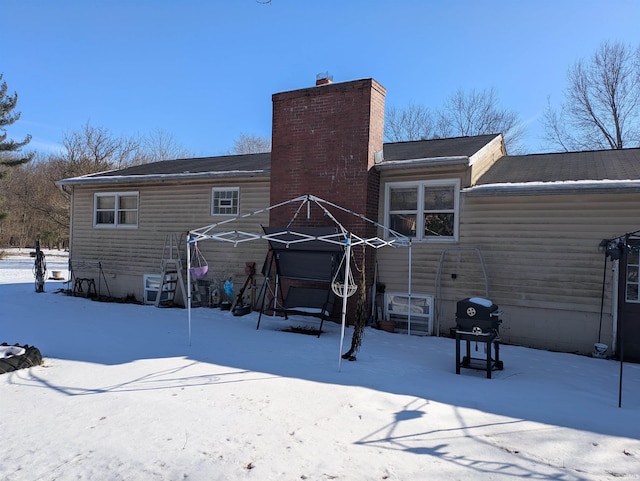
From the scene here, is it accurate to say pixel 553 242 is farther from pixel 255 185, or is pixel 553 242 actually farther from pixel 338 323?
pixel 255 185

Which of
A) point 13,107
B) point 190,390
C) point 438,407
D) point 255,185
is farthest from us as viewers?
point 13,107

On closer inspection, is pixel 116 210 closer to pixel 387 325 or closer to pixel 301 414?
pixel 387 325

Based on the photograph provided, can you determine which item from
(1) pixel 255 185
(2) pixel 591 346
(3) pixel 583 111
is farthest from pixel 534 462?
(3) pixel 583 111

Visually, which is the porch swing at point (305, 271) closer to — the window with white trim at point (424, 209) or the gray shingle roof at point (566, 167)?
the window with white trim at point (424, 209)

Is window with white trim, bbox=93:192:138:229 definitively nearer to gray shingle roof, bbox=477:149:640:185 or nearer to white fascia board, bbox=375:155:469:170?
white fascia board, bbox=375:155:469:170

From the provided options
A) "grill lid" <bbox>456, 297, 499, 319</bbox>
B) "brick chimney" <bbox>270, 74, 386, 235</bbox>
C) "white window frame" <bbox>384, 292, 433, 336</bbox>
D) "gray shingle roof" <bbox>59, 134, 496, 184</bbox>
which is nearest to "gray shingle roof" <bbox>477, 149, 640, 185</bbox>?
"gray shingle roof" <bbox>59, 134, 496, 184</bbox>

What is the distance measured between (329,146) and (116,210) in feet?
22.9

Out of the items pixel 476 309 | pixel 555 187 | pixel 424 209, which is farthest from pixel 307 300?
pixel 555 187

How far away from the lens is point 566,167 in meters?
9.24

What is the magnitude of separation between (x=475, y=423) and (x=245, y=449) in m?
2.16

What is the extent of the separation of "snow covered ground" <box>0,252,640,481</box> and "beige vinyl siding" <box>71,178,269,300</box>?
151 inches

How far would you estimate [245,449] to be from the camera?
3.46 meters

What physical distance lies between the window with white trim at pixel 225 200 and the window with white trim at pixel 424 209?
12.8 ft

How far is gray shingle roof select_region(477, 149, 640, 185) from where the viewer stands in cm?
811
